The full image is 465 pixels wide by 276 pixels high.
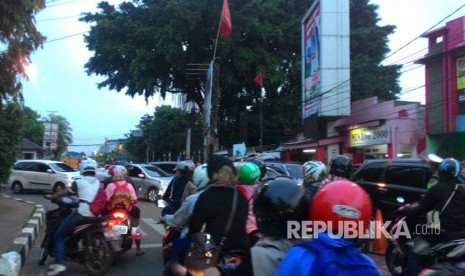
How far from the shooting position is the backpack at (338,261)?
1.93 metres

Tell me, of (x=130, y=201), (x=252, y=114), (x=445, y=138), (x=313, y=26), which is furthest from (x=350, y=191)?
(x=252, y=114)

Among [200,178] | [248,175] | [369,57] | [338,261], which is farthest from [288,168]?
[369,57]

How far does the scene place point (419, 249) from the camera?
5344 millimetres

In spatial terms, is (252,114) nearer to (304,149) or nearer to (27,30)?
(304,149)

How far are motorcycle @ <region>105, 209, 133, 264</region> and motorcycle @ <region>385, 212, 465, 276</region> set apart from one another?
366cm

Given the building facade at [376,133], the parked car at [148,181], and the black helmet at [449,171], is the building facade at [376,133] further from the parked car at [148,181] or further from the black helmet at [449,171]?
the black helmet at [449,171]

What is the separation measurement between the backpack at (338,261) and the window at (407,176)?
23.4ft

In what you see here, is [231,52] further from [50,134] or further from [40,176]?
[40,176]

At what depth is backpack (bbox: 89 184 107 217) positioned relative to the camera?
288 inches

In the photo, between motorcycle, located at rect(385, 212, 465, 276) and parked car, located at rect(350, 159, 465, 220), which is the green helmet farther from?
parked car, located at rect(350, 159, 465, 220)

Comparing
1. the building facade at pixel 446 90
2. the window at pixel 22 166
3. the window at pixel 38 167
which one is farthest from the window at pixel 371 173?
the window at pixel 22 166

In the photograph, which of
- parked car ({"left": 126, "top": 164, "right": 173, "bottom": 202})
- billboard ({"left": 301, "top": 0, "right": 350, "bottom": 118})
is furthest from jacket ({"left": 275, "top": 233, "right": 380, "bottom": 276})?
billboard ({"left": 301, "top": 0, "right": 350, "bottom": 118})

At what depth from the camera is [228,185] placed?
4141 mm

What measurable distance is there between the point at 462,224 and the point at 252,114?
90.8 ft
